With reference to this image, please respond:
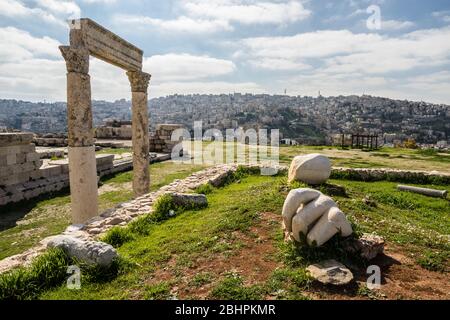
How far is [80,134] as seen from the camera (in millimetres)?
8922

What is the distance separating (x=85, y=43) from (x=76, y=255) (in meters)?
5.93

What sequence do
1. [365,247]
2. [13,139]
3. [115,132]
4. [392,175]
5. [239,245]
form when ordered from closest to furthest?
[365,247] < [239,245] < [13,139] < [392,175] < [115,132]

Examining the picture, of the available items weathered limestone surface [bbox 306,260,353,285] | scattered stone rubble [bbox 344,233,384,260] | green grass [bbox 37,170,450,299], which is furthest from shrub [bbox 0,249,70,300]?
scattered stone rubble [bbox 344,233,384,260]

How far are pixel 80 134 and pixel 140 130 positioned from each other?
150 inches

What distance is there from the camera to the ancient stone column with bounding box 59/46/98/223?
28.5 ft

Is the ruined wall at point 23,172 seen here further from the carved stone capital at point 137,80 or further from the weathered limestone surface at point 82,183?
the carved stone capital at point 137,80

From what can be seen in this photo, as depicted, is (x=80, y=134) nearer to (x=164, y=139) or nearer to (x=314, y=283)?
(x=314, y=283)

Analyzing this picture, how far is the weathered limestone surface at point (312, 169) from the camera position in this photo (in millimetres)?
9727

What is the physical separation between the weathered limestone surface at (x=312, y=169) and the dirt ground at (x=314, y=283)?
379 centimetres

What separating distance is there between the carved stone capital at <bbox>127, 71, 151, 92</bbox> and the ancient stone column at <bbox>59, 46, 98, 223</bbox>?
325 centimetres

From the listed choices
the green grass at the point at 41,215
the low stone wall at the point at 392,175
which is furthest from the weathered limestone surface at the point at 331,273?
the low stone wall at the point at 392,175

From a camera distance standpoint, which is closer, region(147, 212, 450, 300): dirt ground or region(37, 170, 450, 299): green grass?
region(147, 212, 450, 300): dirt ground

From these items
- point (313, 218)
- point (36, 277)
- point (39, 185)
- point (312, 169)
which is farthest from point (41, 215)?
point (313, 218)

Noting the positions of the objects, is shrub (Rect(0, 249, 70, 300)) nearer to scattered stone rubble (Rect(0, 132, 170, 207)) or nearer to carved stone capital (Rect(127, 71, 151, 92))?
scattered stone rubble (Rect(0, 132, 170, 207))
